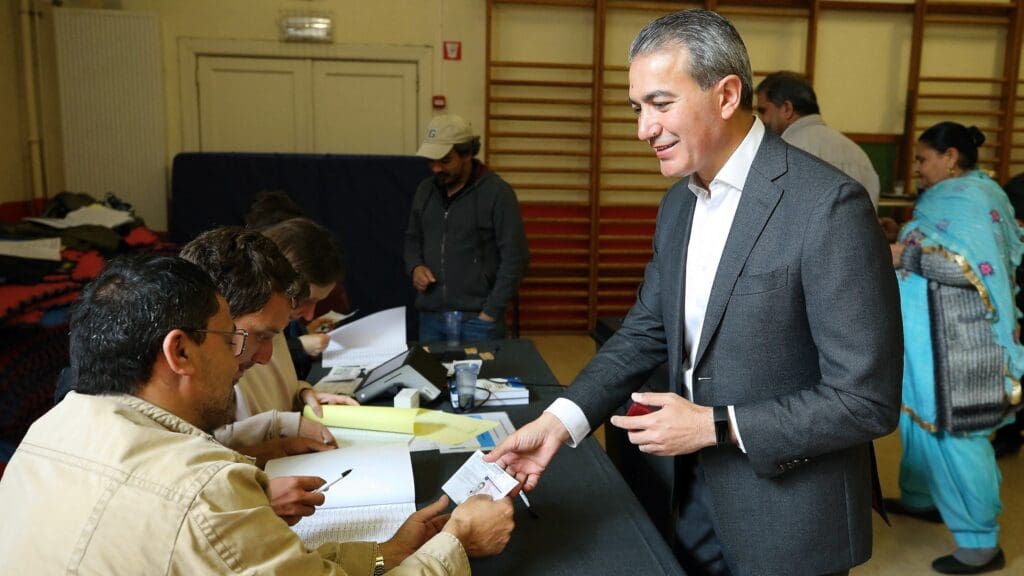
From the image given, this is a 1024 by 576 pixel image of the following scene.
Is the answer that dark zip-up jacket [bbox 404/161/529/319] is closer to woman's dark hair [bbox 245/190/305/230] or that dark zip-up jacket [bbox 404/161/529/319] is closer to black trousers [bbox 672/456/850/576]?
woman's dark hair [bbox 245/190/305/230]

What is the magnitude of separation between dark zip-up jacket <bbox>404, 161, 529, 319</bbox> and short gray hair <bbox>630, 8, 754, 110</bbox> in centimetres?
228

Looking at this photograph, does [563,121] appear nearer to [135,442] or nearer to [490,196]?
[490,196]

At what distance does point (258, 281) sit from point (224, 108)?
450cm

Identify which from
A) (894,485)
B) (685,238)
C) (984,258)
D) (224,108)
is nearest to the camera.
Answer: (685,238)

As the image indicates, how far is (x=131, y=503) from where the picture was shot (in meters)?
0.86

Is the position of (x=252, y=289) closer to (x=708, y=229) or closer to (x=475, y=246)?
(x=708, y=229)

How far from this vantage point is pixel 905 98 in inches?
235

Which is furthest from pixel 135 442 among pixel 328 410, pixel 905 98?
pixel 905 98

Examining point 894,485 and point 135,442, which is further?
point 894,485

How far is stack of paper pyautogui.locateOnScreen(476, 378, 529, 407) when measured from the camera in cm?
214

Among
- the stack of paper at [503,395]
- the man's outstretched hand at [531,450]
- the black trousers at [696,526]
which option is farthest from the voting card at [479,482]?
the stack of paper at [503,395]

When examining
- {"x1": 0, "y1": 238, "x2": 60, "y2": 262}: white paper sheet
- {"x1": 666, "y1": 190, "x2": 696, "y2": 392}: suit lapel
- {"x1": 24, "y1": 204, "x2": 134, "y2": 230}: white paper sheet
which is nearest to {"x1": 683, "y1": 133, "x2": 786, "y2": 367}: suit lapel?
{"x1": 666, "y1": 190, "x2": 696, "y2": 392}: suit lapel

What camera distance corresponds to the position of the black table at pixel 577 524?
127cm

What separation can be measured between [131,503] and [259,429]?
2.95ft
